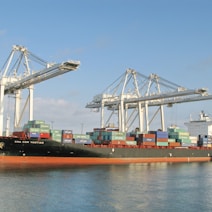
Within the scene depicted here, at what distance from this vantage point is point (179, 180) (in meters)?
24.9

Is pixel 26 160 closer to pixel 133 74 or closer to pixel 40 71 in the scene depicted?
pixel 40 71

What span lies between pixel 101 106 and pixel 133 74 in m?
6.88

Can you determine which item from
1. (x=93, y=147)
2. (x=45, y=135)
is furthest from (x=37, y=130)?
(x=93, y=147)

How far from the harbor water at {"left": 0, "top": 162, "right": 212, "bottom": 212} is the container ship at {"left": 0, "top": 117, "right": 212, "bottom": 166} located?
290 inches

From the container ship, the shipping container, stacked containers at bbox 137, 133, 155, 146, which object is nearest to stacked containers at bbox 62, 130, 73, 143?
the container ship

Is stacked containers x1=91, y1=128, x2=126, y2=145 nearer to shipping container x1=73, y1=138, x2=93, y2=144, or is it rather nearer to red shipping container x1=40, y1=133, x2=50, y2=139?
shipping container x1=73, y1=138, x2=93, y2=144

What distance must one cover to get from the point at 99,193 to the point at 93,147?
1864cm

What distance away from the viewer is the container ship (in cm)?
3288

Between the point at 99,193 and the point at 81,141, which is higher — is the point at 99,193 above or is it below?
below

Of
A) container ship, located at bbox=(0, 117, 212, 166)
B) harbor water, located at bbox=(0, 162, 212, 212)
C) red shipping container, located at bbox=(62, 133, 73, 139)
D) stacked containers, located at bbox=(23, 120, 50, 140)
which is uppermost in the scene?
stacked containers, located at bbox=(23, 120, 50, 140)

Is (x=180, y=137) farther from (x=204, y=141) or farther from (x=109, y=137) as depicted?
(x=109, y=137)

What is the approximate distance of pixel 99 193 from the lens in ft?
60.6

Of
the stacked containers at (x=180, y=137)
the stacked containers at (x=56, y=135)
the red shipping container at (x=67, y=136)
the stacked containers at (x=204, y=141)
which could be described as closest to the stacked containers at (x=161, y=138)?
the stacked containers at (x=180, y=137)

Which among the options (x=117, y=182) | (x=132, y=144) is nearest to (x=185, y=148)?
(x=132, y=144)
